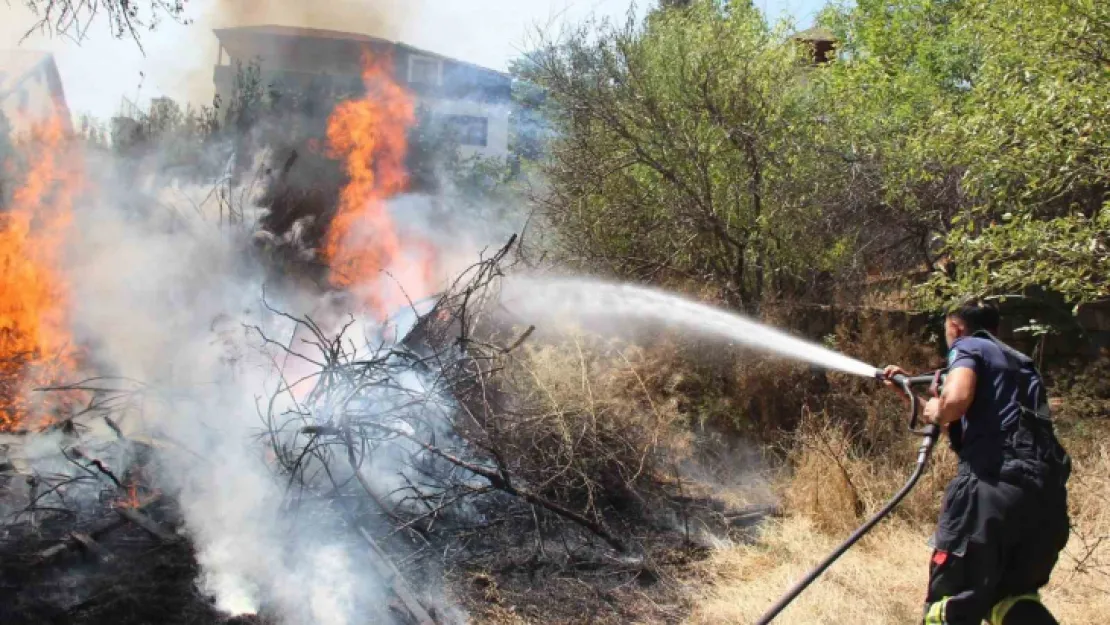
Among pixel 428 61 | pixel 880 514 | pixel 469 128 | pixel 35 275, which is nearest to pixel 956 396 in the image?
pixel 880 514

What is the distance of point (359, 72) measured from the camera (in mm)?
19297

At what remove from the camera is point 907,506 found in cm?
620

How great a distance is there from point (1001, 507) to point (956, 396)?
1.66 ft

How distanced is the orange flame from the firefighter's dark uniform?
29.6 ft

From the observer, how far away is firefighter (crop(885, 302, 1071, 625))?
3.52 metres

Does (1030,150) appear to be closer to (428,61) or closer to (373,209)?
(373,209)

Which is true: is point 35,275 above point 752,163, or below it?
below

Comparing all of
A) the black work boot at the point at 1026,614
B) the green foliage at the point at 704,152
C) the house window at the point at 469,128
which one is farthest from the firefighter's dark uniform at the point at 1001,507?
the house window at the point at 469,128

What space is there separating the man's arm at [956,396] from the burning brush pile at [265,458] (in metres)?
2.56

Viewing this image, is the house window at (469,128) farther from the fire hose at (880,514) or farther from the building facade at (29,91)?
the fire hose at (880,514)

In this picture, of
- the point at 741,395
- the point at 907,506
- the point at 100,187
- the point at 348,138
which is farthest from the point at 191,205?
the point at 907,506

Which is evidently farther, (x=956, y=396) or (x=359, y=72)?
(x=359, y=72)

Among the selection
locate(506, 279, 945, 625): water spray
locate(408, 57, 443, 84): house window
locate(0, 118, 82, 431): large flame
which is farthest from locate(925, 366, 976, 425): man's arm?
locate(408, 57, 443, 84): house window

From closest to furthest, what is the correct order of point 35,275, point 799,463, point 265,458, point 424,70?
point 265,458 < point 799,463 < point 35,275 < point 424,70
